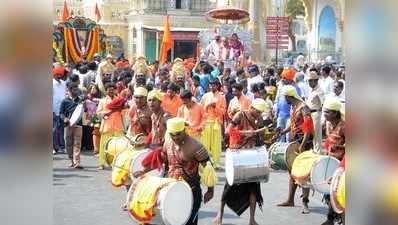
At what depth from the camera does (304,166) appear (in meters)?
7.22

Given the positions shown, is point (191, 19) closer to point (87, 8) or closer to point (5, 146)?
point (87, 8)

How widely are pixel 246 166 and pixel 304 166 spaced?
0.65m

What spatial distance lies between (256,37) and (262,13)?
5.81 feet

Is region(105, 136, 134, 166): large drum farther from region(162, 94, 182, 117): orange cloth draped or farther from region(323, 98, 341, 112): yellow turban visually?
region(323, 98, 341, 112): yellow turban

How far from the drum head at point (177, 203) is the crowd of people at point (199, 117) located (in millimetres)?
319

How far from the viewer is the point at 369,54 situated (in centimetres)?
154

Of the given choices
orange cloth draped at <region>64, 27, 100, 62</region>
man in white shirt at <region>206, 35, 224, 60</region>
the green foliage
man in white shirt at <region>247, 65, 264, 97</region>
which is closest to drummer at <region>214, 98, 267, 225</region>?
man in white shirt at <region>247, 65, 264, 97</region>

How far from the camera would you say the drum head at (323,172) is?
6684mm

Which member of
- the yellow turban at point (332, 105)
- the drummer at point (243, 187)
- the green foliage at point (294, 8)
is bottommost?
the drummer at point (243, 187)

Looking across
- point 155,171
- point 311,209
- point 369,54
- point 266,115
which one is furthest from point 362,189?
point 266,115

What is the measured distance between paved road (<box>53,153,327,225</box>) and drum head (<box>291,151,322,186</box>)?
0.74 meters

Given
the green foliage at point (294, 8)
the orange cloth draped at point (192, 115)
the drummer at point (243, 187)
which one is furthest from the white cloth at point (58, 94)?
the green foliage at point (294, 8)

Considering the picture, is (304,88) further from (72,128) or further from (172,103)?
(72,128)

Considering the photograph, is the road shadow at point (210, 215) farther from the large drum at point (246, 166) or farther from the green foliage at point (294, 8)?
the green foliage at point (294, 8)
